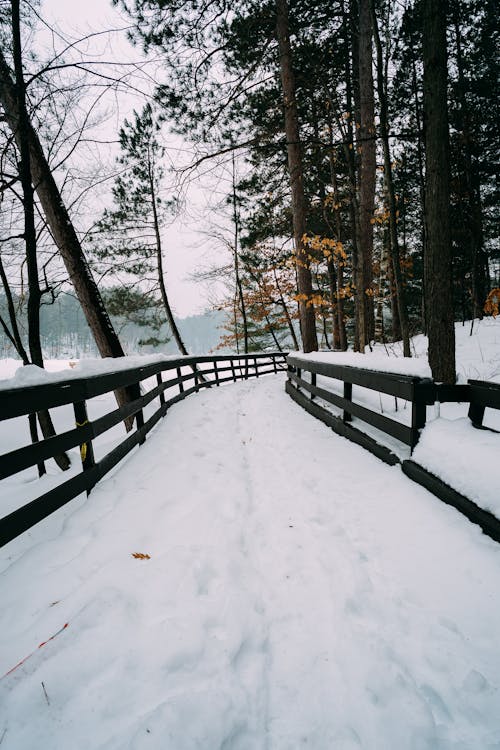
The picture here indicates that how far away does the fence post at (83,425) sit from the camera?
9.66 feet

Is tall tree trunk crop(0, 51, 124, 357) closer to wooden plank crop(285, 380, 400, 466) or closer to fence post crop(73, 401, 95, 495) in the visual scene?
fence post crop(73, 401, 95, 495)

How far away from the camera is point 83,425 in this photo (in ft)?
9.68

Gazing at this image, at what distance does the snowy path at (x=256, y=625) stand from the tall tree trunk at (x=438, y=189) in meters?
3.06

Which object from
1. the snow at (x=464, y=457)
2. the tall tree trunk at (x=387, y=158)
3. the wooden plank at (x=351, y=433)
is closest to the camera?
the snow at (x=464, y=457)

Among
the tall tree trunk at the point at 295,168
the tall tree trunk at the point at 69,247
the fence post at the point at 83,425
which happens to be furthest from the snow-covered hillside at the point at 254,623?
the tall tree trunk at the point at 295,168

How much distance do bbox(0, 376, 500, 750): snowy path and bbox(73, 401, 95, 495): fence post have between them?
33 cm

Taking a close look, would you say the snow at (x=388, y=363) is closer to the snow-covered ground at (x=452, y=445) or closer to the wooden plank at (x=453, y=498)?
the snow-covered ground at (x=452, y=445)

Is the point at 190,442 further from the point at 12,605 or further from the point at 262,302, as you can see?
the point at 262,302

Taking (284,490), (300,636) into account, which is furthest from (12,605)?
(284,490)

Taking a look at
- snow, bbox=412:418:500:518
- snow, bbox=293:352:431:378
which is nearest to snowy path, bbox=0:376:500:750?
snow, bbox=412:418:500:518

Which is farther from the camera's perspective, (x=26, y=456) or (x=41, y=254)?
(x=41, y=254)

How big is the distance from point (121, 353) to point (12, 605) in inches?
217

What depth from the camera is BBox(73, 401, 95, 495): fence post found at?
2946mm

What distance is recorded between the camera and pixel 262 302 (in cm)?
2033
